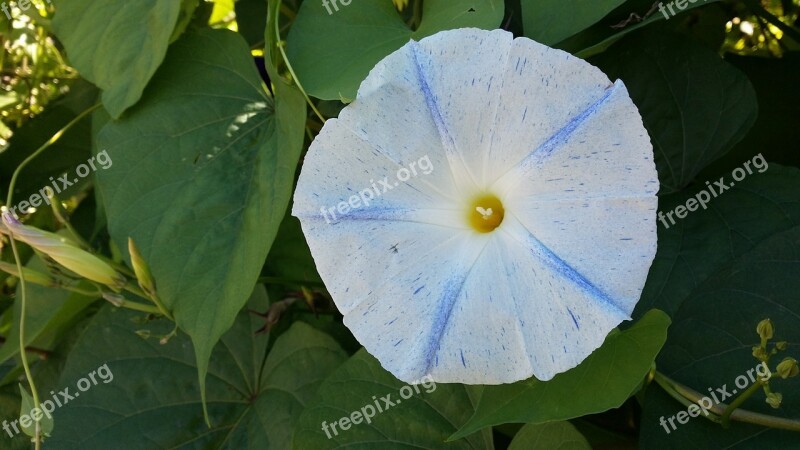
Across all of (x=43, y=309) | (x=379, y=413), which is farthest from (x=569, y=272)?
(x=43, y=309)

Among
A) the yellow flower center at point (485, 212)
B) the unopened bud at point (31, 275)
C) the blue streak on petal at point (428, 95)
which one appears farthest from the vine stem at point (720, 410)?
the unopened bud at point (31, 275)

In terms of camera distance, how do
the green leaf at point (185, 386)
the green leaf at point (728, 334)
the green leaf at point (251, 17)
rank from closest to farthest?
the green leaf at point (728, 334)
the green leaf at point (185, 386)
the green leaf at point (251, 17)

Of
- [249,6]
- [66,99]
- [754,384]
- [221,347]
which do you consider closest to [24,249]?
[66,99]

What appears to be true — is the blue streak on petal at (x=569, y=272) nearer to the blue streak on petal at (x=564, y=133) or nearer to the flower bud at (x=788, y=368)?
the blue streak on petal at (x=564, y=133)

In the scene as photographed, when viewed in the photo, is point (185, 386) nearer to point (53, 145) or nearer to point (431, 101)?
point (53, 145)

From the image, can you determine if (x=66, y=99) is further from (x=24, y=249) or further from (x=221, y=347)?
(x=221, y=347)

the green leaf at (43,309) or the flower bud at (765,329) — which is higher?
the flower bud at (765,329)

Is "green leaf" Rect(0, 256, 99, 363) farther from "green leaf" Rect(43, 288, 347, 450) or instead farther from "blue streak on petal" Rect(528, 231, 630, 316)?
"blue streak on petal" Rect(528, 231, 630, 316)
